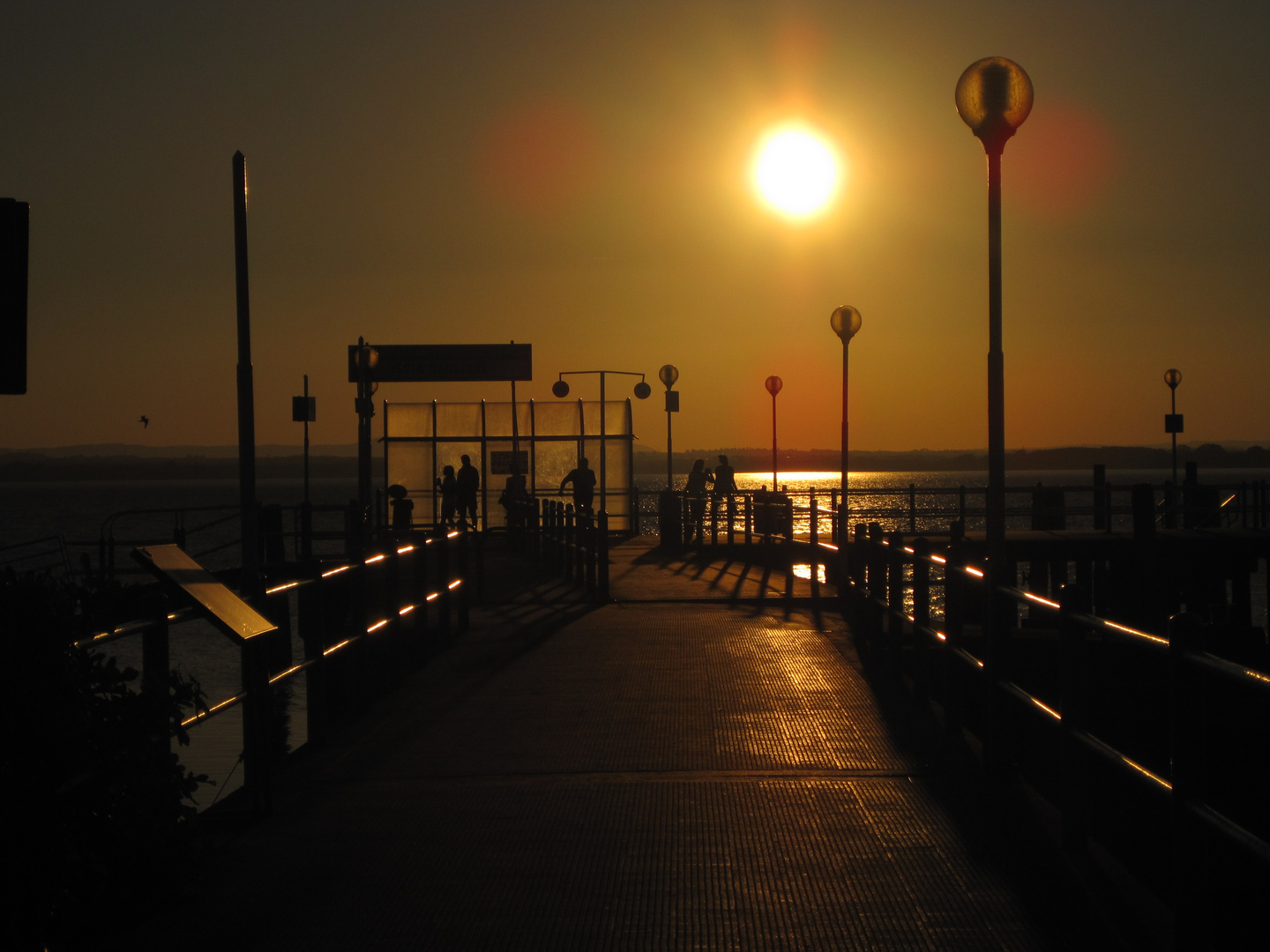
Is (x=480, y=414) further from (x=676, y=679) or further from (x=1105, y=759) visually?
(x=1105, y=759)

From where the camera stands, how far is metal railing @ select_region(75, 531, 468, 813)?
203 inches

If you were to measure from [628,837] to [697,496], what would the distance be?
66.2 ft

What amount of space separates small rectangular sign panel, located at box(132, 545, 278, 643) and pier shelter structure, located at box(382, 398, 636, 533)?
30.2 metres

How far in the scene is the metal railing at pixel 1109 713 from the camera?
3.81 metres

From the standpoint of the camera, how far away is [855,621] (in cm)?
1173

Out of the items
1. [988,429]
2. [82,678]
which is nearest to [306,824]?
[82,678]

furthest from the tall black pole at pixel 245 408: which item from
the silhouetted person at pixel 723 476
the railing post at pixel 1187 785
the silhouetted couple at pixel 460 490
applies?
the silhouetted person at pixel 723 476

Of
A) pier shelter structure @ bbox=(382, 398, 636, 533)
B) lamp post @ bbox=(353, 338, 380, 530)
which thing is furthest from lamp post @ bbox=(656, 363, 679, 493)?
lamp post @ bbox=(353, 338, 380, 530)

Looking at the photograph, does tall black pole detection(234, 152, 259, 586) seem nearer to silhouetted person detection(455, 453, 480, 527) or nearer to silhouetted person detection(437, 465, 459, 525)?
silhouetted person detection(455, 453, 480, 527)

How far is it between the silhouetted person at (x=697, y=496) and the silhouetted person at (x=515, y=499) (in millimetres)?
3406

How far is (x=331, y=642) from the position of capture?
28.8 ft

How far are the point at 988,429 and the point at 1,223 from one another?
7470 millimetres

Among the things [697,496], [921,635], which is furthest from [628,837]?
[697,496]

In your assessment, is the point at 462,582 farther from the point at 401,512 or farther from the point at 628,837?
the point at 401,512
